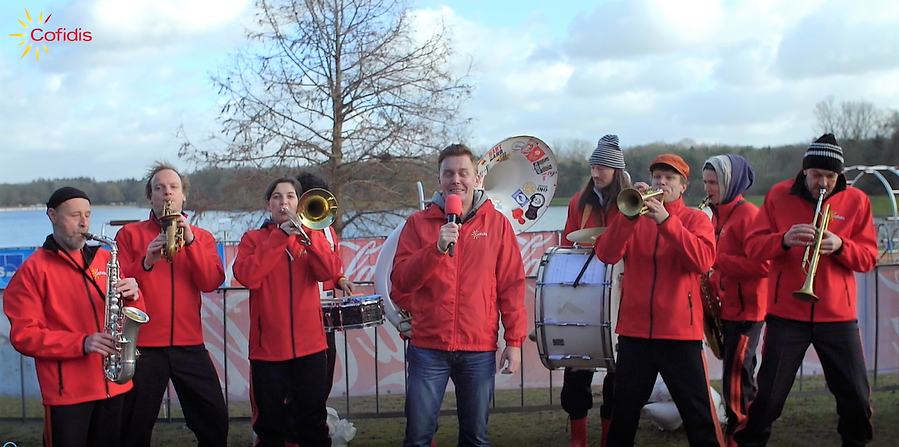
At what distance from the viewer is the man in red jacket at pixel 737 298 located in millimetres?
4762

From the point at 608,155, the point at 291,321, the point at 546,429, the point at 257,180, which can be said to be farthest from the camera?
the point at 257,180

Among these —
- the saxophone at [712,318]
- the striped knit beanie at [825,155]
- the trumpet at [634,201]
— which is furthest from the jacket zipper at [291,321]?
the striped knit beanie at [825,155]

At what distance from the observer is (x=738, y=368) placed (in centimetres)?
478

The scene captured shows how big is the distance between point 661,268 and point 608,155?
1.13 m

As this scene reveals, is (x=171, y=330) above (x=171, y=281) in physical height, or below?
below

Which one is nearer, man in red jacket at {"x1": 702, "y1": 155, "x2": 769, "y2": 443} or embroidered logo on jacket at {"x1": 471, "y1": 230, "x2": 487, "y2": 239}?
embroidered logo on jacket at {"x1": 471, "y1": 230, "x2": 487, "y2": 239}

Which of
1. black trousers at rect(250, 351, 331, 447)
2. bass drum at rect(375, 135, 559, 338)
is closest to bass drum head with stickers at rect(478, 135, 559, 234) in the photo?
bass drum at rect(375, 135, 559, 338)

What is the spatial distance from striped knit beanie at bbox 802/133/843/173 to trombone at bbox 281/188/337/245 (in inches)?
110

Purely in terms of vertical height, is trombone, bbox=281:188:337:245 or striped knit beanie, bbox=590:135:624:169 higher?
striped knit beanie, bbox=590:135:624:169

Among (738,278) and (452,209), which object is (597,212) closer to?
(738,278)

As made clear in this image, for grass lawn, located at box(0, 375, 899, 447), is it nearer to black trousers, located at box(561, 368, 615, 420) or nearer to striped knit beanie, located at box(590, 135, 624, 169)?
black trousers, located at box(561, 368, 615, 420)

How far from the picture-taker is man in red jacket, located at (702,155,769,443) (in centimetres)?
476

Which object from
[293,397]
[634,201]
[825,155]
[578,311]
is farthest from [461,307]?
[825,155]

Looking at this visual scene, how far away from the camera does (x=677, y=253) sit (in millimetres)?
4039
